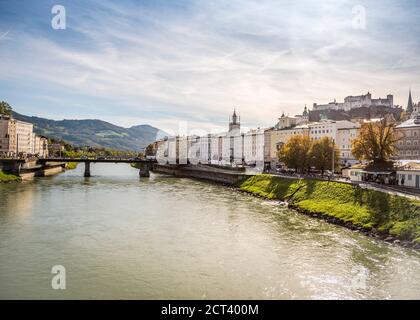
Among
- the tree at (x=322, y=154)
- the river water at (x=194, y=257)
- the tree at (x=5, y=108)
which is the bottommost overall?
the river water at (x=194, y=257)

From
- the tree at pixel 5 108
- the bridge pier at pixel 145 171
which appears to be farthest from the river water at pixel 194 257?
the tree at pixel 5 108

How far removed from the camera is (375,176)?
168 ft

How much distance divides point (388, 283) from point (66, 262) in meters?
18.9

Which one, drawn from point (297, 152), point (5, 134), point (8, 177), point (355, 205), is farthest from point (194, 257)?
point (5, 134)

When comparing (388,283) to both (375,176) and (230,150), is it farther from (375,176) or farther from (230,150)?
(230,150)

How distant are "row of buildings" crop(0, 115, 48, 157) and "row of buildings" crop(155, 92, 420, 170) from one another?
56.3m

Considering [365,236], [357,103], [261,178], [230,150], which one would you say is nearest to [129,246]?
[365,236]

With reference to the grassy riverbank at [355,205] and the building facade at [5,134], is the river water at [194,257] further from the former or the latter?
the building facade at [5,134]

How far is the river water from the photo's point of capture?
20234 millimetres

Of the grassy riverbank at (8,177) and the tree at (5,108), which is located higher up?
the tree at (5,108)

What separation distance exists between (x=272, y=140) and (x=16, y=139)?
3941 inches

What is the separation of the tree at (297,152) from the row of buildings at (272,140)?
15.5m

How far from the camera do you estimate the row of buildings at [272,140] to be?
82.4m

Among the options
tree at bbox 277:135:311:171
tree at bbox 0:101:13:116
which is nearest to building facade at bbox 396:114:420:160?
tree at bbox 277:135:311:171
